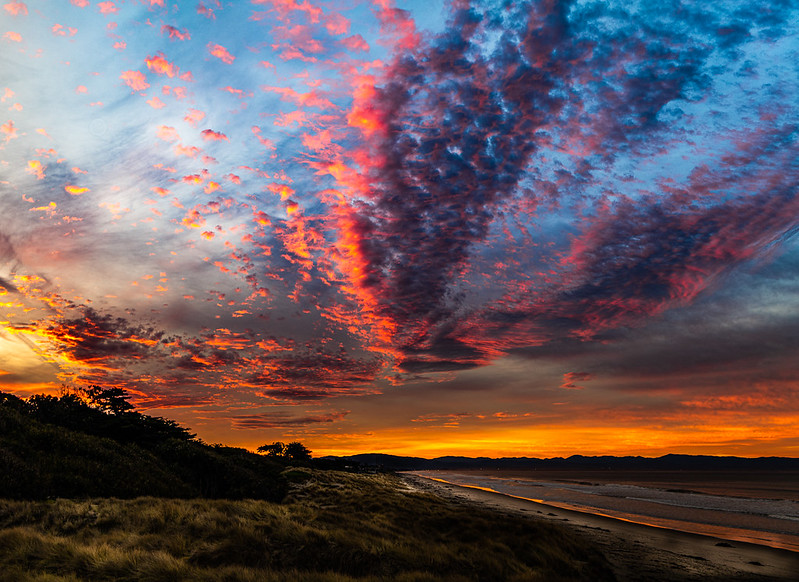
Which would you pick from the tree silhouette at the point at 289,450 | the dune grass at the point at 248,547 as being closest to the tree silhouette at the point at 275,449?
the tree silhouette at the point at 289,450

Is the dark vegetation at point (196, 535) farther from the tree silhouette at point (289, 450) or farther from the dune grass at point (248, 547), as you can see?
the tree silhouette at point (289, 450)

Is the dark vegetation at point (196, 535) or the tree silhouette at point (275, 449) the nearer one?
the dark vegetation at point (196, 535)

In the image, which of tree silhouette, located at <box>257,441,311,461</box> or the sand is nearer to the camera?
the sand

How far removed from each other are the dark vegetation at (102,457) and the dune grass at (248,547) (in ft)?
11.8

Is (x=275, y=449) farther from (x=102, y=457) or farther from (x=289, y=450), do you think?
(x=102, y=457)

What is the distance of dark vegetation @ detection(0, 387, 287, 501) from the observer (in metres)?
18.6

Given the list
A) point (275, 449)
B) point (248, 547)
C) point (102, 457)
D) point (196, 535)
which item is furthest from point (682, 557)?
point (275, 449)

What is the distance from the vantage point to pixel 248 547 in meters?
11.7

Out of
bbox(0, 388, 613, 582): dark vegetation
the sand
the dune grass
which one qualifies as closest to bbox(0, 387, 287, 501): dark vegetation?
bbox(0, 388, 613, 582): dark vegetation

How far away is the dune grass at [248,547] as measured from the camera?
9789 millimetres

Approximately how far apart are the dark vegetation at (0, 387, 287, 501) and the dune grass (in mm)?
3601

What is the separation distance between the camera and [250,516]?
602 inches

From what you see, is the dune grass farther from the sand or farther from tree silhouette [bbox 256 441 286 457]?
tree silhouette [bbox 256 441 286 457]

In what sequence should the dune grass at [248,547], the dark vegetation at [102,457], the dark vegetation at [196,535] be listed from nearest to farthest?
the dune grass at [248,547] < the dark vegetation at [196,535] < the dark vegetation at [102,457]
